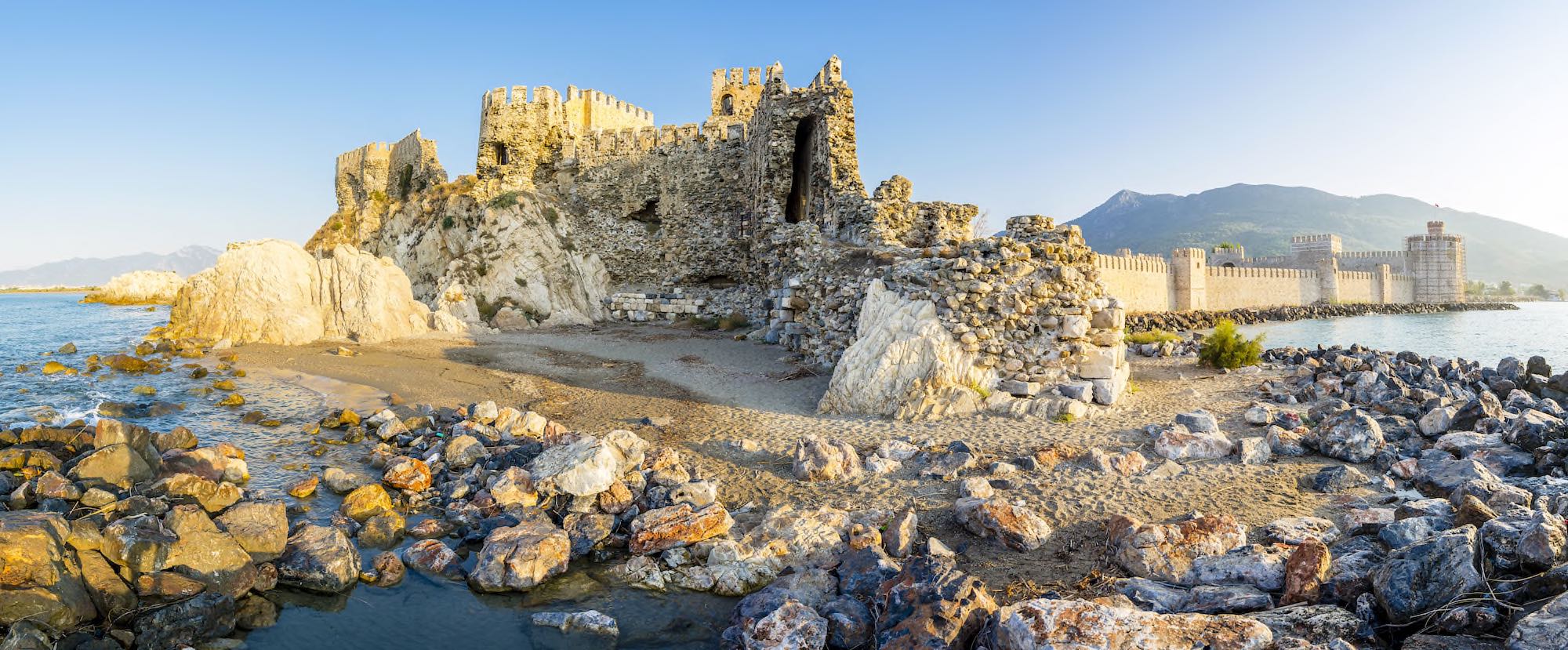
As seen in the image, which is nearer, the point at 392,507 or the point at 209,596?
the point at 209,596

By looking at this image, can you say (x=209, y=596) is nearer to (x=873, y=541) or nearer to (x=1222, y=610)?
(x=873, y=541)

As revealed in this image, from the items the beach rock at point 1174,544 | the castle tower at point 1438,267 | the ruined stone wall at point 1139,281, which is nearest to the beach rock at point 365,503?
the beach rock at point 1174,544

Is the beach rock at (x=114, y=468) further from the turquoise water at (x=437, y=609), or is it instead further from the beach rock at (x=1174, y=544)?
the beach rock at (x=1174, y=544)

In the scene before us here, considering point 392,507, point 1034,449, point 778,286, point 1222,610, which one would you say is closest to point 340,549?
point 392,507

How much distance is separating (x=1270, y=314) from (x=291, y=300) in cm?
4758

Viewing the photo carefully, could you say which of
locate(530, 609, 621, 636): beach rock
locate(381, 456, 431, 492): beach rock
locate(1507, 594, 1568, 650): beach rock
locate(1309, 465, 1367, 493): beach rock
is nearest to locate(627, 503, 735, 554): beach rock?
locate(530, 609, 621, 636): beach rock

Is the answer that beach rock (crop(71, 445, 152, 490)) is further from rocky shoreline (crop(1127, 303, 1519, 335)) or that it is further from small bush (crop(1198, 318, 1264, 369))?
rocky shoreline (crop(1127, 303, 1519, 335))

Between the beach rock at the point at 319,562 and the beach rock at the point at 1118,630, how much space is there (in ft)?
16.0

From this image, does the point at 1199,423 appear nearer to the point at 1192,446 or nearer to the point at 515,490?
the point at 1192,446

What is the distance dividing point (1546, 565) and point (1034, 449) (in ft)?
14.8

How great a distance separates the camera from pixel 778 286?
19.0m

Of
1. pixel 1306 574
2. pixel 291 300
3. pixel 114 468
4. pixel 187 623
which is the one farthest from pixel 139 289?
pixel 1306 574

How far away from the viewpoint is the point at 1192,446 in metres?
7.96

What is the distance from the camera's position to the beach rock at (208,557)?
17.1 ft
